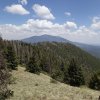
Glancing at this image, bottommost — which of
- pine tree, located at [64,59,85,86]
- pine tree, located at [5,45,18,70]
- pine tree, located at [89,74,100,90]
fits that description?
pine tree, located at [89,74,100,90]

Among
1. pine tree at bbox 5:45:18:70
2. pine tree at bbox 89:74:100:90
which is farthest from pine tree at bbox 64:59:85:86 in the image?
pine tree at bbox 5:45:18:70

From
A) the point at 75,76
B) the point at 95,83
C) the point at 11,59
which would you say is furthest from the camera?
the point at 11,59

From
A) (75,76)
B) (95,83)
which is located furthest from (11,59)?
(95,83)

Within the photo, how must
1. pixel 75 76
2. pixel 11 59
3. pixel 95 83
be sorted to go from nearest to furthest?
1. pixel 75 76
2. pixel 95 83
3. pixel 11 59

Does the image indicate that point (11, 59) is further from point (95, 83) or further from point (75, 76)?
point (95, 83)

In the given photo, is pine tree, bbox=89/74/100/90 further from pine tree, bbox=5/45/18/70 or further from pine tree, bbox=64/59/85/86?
pine tree, bbox=5/45/18/70

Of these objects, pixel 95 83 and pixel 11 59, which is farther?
pixel 11 59

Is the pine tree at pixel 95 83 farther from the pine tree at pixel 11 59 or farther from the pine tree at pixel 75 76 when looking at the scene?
the pine tree at pixel 11 59

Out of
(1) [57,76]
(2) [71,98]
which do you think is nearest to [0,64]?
(2) [71,98]

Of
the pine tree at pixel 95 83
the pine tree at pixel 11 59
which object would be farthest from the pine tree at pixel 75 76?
the pine tree at pixel 11 59

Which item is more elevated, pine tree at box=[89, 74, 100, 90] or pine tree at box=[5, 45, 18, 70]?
pine tree at box=[5, 45, 18, 70]

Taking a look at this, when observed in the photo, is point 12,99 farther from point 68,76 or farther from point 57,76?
point 57,76

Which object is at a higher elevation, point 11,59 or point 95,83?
point 11,59

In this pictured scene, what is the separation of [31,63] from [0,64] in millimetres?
39062
